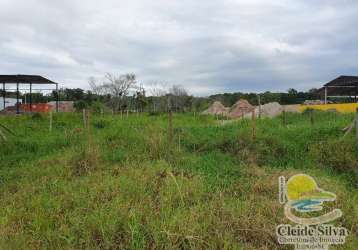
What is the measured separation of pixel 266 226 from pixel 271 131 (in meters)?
5.71

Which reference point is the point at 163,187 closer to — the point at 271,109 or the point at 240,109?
the point at 271,109

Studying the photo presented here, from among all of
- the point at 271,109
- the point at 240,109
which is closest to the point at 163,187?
the point at 271,109

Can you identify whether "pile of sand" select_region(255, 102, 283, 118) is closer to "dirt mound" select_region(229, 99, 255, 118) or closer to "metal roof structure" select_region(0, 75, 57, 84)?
"dirt mound" select_region(229, 99, 255, 118)

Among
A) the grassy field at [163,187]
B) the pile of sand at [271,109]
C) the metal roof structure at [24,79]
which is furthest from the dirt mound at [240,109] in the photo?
the grassy field at [163,187]

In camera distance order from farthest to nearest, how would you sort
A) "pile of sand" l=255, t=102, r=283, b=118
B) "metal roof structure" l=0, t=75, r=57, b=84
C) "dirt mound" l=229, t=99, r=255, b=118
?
"dirt mound" l=229, t=99, r=255, b=118 < "pile of sand" l=255, t=102, r=283, b=118 < "metal roof structure" l=0, t=75, r=57, b=84

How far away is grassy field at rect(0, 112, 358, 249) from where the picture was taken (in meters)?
3.13

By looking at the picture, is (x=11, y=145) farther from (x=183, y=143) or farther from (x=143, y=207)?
(x=143, y=207)

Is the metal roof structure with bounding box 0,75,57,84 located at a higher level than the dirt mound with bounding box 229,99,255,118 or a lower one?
higher

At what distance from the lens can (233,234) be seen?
3.16m

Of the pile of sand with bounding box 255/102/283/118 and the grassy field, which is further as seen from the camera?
the pile of sand with bounding box 255/102/283/118
